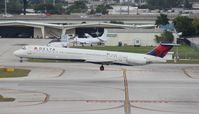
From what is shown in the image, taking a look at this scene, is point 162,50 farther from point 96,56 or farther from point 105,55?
point 96,56

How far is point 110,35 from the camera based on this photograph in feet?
495

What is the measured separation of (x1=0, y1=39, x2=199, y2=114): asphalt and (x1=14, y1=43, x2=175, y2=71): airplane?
1.17 metres

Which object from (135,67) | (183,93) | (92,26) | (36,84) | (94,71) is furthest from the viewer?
(92,26)

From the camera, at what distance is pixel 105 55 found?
8562cm

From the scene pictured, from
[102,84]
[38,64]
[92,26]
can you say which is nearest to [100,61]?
[38,64]

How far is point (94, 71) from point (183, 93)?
23057 millimetres

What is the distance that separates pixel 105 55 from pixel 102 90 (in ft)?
78.0

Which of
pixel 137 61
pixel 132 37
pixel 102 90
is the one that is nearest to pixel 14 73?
pixel 137 61

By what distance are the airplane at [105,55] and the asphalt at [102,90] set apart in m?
1.17

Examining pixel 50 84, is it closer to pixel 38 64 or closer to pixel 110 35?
pixel 38 64

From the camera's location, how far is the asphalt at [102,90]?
5019 cm

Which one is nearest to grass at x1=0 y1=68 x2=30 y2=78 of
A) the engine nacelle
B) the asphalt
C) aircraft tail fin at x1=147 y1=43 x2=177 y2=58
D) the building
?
the asphalt

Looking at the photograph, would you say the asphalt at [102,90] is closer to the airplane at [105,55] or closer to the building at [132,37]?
the airplane at [105,55]

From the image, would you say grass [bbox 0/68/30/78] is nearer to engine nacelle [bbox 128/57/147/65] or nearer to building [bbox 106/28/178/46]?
engine nacelle [bbox 128/57/147/65]
